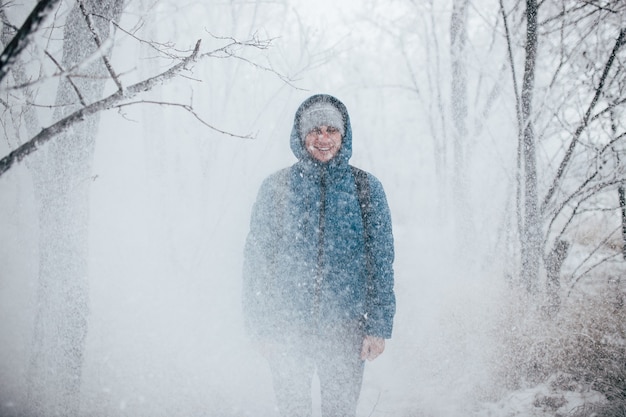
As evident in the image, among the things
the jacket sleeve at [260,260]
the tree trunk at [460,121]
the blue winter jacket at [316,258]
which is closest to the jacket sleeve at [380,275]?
the blue winter jacket at [316,258]

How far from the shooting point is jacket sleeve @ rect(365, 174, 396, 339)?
6.53ft

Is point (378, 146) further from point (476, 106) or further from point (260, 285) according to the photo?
point (260, 285)

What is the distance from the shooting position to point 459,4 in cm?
502

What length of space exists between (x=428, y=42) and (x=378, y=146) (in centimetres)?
1559

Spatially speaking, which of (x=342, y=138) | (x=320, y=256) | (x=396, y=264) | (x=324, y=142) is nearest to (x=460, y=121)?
(x=396, y=264)

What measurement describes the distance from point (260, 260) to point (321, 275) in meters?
0.37

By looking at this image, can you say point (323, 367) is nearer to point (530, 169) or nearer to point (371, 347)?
point (371, 347)

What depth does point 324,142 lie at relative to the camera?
6.66ft

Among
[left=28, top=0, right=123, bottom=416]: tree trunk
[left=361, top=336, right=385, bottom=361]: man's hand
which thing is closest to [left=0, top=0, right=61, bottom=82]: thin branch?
[left=28, top=0, right=123, bottom=416]: tree trunk

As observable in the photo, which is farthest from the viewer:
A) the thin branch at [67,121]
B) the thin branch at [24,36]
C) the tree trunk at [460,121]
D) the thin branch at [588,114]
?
the tree trunk at [460,121]

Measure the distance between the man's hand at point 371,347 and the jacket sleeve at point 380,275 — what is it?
3cm

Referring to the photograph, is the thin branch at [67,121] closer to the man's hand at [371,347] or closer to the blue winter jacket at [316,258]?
the blue winter jacket at [316,258]

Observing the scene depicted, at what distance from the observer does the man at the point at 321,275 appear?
199 cm

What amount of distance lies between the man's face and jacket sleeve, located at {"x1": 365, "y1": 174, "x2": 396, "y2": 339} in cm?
35
